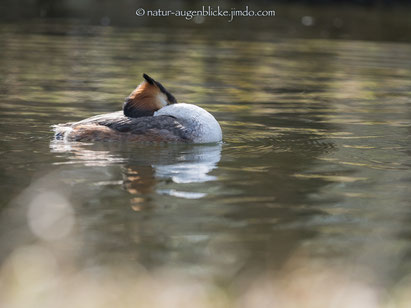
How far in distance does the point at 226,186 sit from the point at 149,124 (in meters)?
2.32

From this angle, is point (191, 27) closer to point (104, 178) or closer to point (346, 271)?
point (104, 178)

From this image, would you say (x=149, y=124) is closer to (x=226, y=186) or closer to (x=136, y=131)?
(x=136, y=131)

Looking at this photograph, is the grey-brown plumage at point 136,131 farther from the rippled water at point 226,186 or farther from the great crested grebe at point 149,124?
Result: the rippled water at point 226,186

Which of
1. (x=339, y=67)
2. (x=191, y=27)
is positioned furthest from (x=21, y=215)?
(x=191, y=27)

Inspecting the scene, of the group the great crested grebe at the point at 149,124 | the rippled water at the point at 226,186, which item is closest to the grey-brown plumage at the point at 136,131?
Answer: the great crested grebe at the point at 149,124

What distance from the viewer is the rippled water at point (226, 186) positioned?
6430 millimetres

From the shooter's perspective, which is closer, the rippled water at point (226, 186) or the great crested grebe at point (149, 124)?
the rippled water at point (226, 186)

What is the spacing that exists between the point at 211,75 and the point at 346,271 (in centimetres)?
1446

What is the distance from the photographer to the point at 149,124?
11.0 metres

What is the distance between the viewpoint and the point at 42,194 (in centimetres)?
847

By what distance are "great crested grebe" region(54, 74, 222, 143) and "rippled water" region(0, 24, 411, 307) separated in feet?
0.62

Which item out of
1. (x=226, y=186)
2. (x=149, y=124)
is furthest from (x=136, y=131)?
(x=226, y=186)

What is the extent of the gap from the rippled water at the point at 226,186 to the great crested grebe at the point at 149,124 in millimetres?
188

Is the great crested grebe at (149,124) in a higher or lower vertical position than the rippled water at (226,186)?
higher
